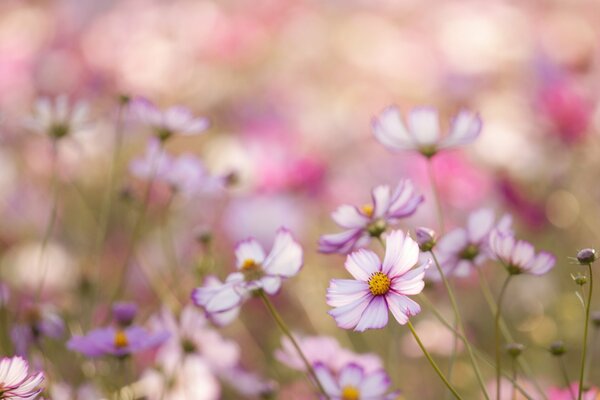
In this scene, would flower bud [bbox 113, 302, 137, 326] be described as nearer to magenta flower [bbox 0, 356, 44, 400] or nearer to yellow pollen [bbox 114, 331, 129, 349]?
yellow pollen [bbox 114, 331, 129, 349]

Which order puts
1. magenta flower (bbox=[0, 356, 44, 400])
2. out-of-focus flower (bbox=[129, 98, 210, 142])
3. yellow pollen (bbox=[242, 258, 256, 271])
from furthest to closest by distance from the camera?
out-of-focus flower (bbox=[129, 98, 210, 142])
yellow pollen (bbox=[242, 258, 256, 271])
magenta flower (bbox=[0, 356, 44, 400])

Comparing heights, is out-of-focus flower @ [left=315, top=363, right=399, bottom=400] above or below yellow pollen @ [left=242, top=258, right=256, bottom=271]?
below

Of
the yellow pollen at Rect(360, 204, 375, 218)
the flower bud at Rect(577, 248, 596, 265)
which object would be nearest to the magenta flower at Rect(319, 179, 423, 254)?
the yellow pollen at Rect(360, 204, 375, 218)

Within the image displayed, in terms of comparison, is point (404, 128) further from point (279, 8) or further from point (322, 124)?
point (279, 8)

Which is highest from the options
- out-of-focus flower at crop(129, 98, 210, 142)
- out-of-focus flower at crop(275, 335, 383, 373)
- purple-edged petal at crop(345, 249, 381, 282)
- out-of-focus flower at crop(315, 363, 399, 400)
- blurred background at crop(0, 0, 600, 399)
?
blurred background at crop(0, 0, 600, 399)

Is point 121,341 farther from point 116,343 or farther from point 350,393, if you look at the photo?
point 350,393

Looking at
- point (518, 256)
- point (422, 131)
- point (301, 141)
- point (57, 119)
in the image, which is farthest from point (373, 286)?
point (301, 141)
